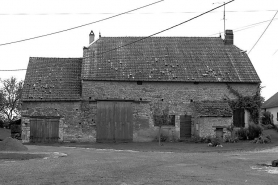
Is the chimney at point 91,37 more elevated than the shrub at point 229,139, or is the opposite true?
the chimney at point 91,37

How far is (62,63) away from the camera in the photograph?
128 feet

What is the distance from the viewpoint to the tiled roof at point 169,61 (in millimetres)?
36406

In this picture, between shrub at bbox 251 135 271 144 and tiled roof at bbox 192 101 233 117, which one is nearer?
shrub at bbox 251 135 271 144

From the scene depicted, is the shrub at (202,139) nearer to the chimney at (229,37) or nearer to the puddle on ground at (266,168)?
the chimney at (229,37)

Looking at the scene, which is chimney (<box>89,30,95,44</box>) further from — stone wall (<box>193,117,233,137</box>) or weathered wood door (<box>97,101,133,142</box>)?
stone wall (<box>193,117,233,137</box>)

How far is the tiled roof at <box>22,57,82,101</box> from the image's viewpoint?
117 feet

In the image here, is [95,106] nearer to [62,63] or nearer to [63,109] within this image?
[63,109]

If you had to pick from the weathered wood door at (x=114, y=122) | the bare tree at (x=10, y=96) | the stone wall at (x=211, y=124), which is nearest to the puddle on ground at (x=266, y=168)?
the stone wall at (x=211, y=124)

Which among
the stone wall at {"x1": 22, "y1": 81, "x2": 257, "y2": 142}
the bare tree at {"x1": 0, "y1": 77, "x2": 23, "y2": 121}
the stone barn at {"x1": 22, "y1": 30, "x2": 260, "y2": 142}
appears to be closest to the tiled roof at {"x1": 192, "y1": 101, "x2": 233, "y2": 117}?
the stone barn at {"x1": 22, "y1": 30, "x2": 260, "y2": 142}

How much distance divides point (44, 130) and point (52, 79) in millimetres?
4786

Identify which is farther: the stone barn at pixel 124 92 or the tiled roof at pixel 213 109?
the stone barn at pixel 124 92

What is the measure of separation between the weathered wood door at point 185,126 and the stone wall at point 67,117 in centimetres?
770

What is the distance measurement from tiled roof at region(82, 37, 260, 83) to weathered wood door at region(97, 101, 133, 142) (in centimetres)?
243

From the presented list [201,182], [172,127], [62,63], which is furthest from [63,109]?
[201,182]
